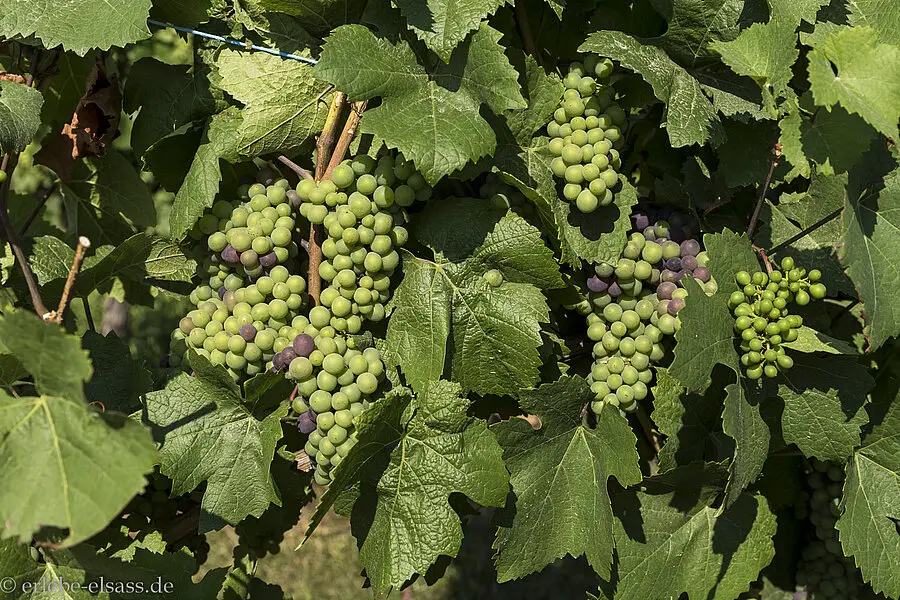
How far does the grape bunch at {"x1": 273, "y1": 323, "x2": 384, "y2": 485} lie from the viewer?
1917mm

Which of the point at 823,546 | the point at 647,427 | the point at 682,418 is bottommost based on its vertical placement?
the point at 823,546

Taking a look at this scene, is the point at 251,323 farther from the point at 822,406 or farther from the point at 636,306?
the point at 822,406

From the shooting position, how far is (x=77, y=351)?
1.38 metres

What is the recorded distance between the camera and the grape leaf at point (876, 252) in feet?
6.23

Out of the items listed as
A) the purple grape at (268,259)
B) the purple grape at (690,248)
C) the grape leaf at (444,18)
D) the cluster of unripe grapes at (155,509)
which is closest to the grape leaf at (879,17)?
the purple grape at (690,248)

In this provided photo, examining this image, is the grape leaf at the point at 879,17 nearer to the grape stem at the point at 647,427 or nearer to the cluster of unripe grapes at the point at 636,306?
the cluster of unripe grapes at the point at 636,306

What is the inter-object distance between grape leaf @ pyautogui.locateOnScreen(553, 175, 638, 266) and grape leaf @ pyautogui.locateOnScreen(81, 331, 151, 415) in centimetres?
115

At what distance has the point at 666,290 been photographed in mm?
2080

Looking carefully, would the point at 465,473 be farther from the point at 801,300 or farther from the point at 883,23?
the point at 883,23

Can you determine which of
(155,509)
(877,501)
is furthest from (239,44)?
(877,501)

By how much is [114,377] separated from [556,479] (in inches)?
47.7

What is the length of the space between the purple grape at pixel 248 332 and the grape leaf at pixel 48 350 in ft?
1.96

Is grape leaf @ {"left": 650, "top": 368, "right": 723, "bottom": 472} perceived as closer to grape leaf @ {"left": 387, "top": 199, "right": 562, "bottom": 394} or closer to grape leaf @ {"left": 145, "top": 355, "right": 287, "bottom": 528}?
grape leaf @ {"left": 387, "top": 199, "right": 562, "bottom": 394}

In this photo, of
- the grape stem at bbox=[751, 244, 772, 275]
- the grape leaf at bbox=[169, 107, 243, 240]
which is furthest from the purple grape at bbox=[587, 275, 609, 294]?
the grape leaf at bbox=[169, 107, 243, 240]
